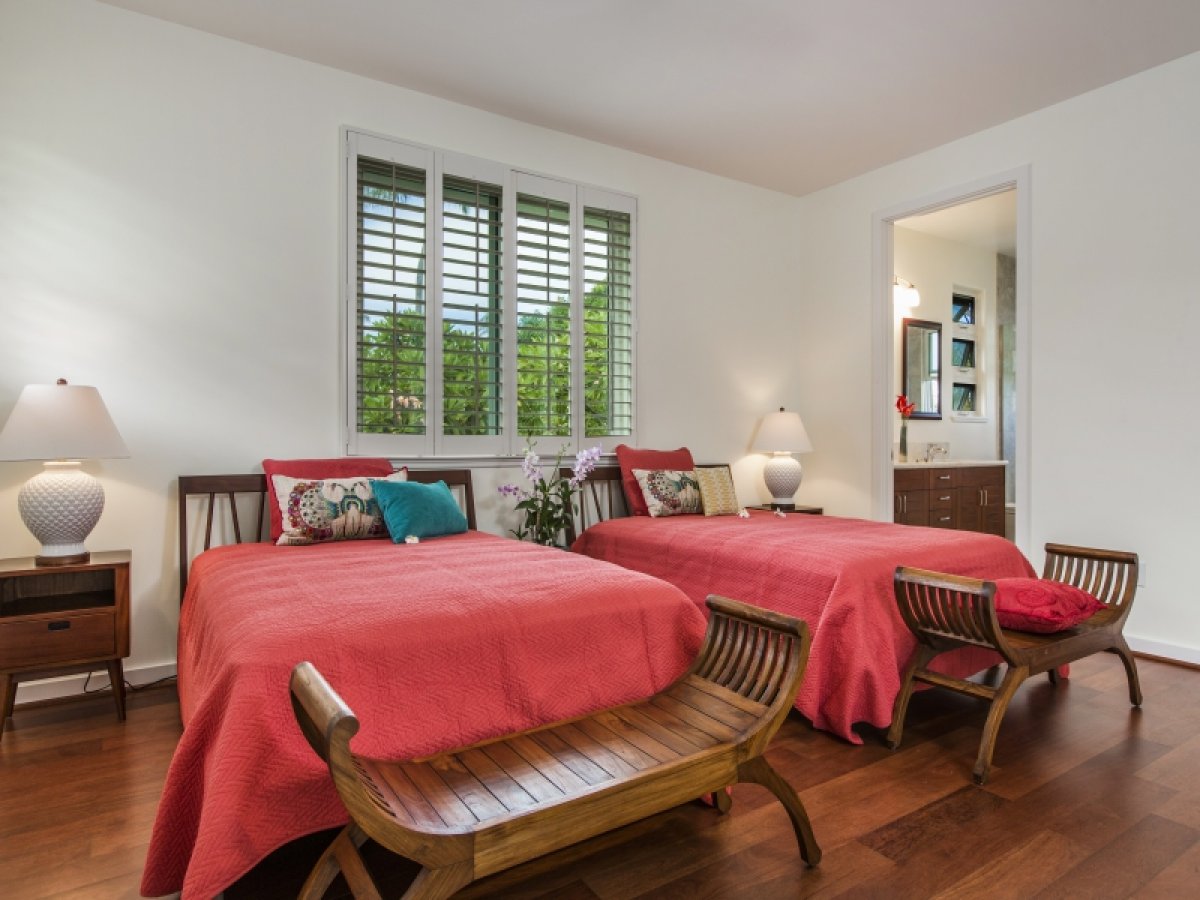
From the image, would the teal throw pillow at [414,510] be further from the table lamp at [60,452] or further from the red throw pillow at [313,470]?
the table lamp at [60,452]

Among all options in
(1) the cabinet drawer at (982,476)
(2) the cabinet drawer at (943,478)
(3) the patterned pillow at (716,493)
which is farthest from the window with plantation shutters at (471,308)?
(1) the cabinet drawer at (982,476)

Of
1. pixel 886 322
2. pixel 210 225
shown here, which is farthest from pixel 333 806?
pixel 886 322

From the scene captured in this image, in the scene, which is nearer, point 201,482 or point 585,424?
point 201,482

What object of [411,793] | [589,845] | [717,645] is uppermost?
[717,645]

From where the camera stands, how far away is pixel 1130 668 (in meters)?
2.68

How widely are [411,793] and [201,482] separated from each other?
86.7 inches

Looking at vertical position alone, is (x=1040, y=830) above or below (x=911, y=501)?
below

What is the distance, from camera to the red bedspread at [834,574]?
2479 mm

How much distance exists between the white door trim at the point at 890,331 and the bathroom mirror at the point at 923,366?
1.27m

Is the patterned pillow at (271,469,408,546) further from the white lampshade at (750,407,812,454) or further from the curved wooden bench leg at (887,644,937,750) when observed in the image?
the white lampshade at (750,407,812,454)

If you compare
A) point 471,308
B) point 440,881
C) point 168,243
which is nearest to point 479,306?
point 471,308

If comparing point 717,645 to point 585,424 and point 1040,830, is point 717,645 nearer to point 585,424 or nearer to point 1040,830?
point 1040,830

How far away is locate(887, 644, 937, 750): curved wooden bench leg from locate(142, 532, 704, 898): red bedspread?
865 mm

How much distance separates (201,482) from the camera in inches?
121
